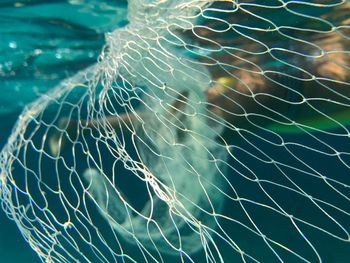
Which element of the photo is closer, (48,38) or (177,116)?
(177,116)

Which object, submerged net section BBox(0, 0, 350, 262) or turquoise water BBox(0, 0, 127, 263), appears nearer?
submerged net section BBox(0, 0, 350, 262)

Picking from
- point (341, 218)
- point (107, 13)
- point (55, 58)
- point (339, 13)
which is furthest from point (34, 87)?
point (341, 218)

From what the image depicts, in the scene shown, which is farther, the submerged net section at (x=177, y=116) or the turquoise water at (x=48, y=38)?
the turquoise water at (x=48, y=38)

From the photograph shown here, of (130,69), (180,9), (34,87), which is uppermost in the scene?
(180,9)

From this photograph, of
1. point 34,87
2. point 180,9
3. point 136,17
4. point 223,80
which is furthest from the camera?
point 34,87

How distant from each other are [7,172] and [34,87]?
10.9 meters

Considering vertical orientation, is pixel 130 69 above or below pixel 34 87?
above

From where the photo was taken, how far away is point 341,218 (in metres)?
20.3

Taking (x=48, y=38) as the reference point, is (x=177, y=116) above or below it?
above

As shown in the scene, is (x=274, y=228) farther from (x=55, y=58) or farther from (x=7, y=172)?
(x=7, y=172)

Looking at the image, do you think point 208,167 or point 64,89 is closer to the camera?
point 208,167

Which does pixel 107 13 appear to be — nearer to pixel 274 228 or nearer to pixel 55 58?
pixel 55 58

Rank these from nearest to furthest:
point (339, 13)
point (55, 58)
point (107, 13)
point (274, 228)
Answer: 1. point (339, 13)
2. point (107, 13)
3. point (55, 58)
4. point (274, 228)

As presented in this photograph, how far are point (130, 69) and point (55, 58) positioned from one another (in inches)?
312
